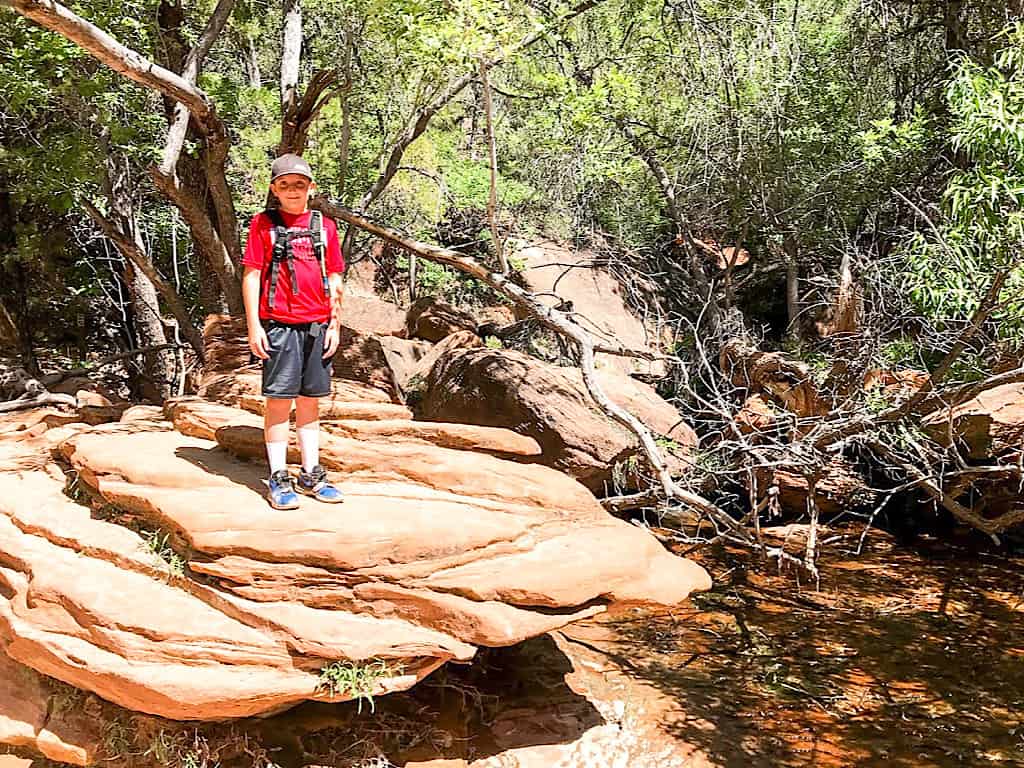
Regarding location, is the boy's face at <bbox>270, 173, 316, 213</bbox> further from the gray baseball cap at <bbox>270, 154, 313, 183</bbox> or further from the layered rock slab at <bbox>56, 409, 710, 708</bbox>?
the layered rock slab at <bbox>56, 409, 710, 708</bbox>

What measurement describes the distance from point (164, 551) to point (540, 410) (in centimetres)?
470

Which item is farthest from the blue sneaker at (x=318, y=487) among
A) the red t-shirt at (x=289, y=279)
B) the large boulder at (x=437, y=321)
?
the large boulder at (x=437, y=321)

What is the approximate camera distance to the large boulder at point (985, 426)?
8.30 meters

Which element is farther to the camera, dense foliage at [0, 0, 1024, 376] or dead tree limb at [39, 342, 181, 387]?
dead tree limb at [39, 342, 181, 387]

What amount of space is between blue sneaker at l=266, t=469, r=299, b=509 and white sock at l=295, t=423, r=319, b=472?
0.53 ft

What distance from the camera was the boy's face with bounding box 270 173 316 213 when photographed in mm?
4578

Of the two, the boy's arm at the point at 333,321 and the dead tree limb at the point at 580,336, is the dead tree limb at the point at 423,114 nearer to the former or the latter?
the dead tree limb at the point at 580,336

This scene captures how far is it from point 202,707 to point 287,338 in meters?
1.89

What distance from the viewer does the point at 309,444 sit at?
15.8ft

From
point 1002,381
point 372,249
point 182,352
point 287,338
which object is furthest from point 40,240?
point 1002,381

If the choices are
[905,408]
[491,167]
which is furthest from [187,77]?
[905,408]

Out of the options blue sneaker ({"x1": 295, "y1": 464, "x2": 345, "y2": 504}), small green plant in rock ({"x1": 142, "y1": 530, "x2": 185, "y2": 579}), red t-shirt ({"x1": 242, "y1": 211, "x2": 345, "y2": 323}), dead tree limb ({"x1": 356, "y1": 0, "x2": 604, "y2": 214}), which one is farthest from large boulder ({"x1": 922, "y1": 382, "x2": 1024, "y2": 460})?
small green plant in rock ({"x1": 142, "y1": 530, "x2": 185, "y2": 579})

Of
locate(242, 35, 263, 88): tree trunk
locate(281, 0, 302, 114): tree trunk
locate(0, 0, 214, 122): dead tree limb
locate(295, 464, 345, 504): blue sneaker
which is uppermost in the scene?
locate(242, 35, 263, 88): tree trunk

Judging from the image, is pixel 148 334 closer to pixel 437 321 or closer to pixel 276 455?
pixel 437 321
